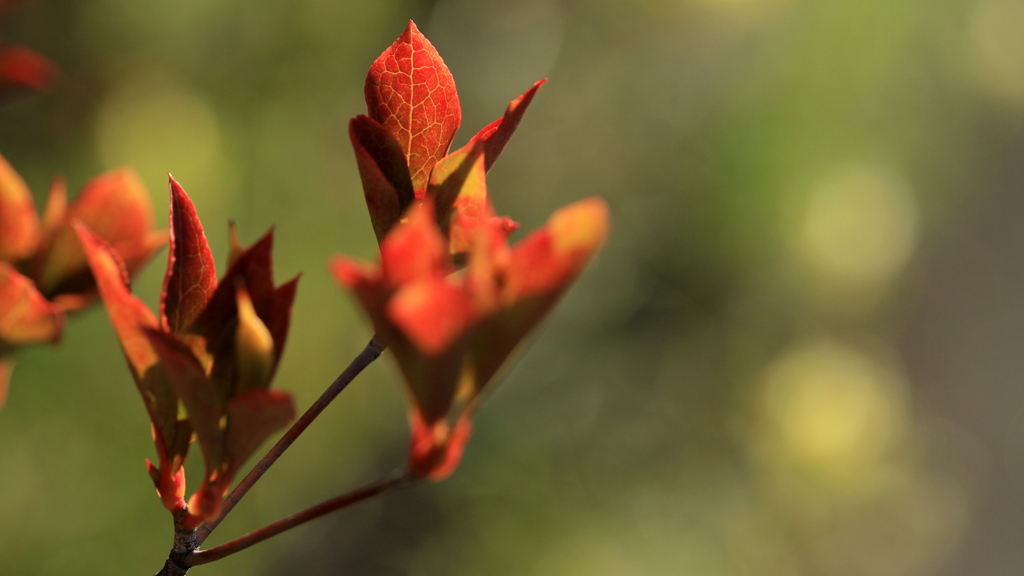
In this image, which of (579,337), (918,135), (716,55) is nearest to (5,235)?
(579,337)

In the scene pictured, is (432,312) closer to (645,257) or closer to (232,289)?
(232,289)

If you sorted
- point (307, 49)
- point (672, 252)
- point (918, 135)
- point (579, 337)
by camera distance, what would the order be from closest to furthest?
point (307, 49)
point (579, 337)
point (672, 252)
point (918, 135)

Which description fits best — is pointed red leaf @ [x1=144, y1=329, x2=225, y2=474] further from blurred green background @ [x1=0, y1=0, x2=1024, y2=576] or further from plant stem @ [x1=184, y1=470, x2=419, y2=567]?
blurred green background @ [x1=0, y1=0, x2=1024, y2=576]

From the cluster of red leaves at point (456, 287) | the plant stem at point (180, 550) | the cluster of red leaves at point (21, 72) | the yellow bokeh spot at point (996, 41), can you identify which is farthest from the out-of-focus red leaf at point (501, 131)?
the yellow bokeh spot at point (996, 41)

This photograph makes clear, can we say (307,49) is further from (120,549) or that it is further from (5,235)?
(5,235)

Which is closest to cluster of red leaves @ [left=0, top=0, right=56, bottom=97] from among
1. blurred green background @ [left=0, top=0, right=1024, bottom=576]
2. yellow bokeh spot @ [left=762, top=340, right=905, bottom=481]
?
blurred green background @ [left=0, top=0, right=1024, bottom=576]

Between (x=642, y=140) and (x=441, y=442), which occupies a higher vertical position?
(x=441, y=442)

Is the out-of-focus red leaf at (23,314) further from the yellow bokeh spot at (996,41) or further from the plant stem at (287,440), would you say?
the yellow bokeh spot at (996,41)
